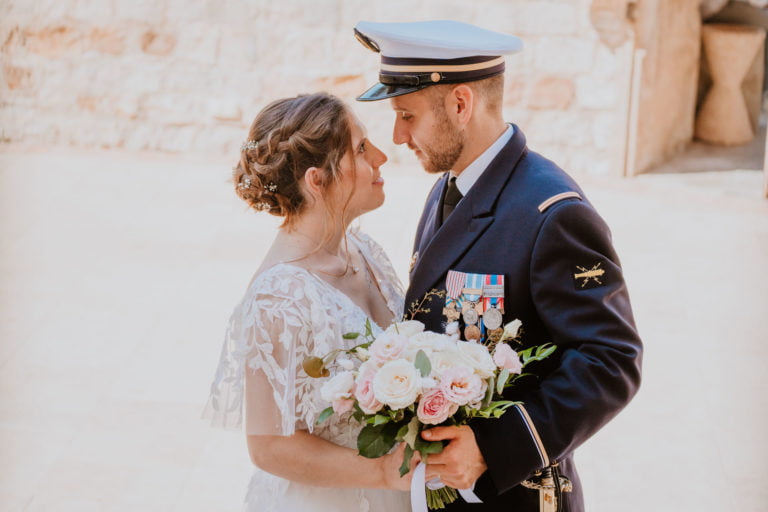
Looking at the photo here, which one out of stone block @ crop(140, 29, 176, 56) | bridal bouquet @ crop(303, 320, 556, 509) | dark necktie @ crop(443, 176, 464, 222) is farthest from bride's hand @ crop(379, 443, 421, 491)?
stone block @ crop(140, 29, 176, 56)

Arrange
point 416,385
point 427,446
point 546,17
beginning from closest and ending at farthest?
point 416,385, point 427,446, point 546,17

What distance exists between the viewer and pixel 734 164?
27.2 ft

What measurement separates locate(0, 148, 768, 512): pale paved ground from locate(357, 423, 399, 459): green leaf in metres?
2.26

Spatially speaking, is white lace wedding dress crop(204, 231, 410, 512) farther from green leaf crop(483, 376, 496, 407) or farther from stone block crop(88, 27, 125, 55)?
stone block crop(88, 27, 125, 55)

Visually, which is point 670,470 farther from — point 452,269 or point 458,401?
point 458,401

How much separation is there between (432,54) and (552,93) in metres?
5.77

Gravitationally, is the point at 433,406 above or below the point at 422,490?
above

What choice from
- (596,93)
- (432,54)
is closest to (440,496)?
(432,54)

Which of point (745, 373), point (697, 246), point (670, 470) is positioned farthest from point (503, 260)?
point (697, 246)

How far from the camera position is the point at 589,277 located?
7.63 ft

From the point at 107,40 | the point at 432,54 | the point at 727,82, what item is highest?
the point at 432,54

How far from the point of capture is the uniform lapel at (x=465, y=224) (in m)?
2.57

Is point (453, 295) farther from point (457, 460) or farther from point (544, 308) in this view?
point (457, 460)

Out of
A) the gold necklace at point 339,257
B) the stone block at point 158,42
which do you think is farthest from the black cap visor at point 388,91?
the stone block at point 158,42
